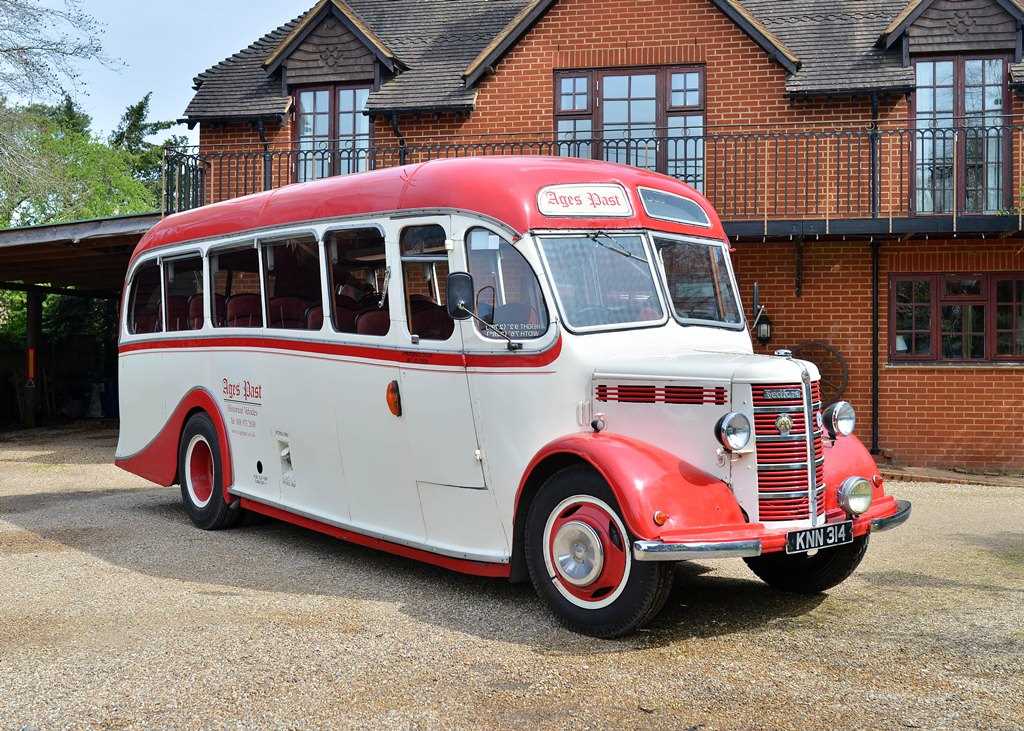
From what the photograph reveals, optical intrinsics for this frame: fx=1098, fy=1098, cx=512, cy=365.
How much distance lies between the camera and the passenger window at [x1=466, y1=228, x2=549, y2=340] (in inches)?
246

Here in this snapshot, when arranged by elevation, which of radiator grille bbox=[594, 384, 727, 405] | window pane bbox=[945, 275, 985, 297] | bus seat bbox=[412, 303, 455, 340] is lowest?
radiator grille bbox=[594, 384, 727, 405]

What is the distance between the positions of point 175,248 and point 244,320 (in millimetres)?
1460

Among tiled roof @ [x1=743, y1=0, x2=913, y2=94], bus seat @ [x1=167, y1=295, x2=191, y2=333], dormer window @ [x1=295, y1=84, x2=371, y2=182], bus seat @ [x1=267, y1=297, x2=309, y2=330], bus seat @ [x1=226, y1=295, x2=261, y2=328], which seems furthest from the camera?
dormer window @ [x1=295, y1=84, x2=371, y2=182]

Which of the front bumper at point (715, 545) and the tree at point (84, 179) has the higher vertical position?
the tree at point (84, 179)

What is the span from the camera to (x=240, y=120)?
17.2 metres

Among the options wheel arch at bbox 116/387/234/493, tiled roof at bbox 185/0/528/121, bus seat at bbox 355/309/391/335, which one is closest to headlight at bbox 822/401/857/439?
bus seat at bbox 355/309/391/335

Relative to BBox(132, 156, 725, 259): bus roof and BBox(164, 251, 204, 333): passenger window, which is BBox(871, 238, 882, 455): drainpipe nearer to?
BBox(132, 156, 725, 259): bus roof

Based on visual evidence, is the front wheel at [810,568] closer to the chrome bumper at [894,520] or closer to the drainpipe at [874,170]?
the chrome bumper at [894,520]

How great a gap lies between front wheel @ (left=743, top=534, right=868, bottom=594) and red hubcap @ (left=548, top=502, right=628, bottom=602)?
124cm

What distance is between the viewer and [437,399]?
6.68 m

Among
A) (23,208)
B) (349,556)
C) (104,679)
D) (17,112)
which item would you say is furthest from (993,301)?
(23,208)

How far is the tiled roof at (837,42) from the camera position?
15102 millimetres

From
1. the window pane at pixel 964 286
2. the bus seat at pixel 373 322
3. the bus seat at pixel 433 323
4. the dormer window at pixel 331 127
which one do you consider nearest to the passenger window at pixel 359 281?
the bus seat at pixel 373 322

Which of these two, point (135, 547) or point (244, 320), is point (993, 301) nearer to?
point (244, 320)
